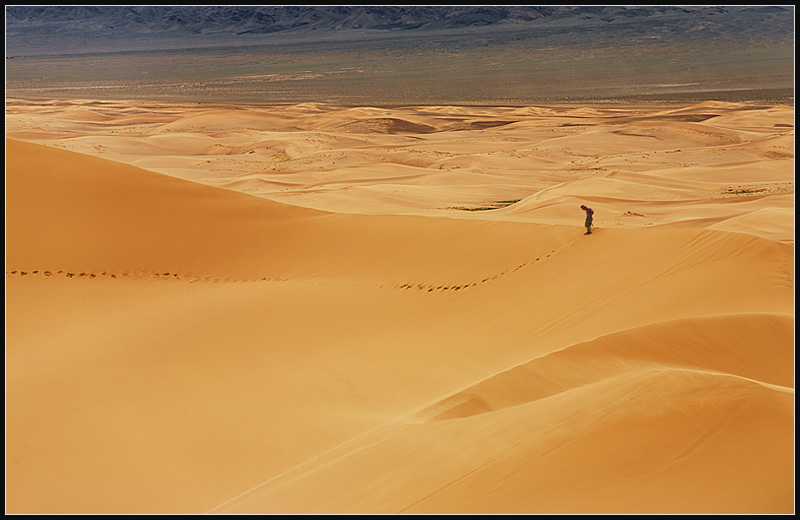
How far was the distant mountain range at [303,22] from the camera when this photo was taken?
424 ft

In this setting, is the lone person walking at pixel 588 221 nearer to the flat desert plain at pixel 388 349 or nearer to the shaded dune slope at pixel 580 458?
the flat desert plain at pixel 388 349

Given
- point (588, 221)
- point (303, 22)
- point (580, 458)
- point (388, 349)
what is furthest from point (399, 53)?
point (580, 458)

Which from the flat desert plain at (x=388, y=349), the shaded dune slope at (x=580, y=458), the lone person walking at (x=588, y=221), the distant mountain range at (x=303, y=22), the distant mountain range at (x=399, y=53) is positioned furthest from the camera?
the distant mountain range at (x=303, y=22)

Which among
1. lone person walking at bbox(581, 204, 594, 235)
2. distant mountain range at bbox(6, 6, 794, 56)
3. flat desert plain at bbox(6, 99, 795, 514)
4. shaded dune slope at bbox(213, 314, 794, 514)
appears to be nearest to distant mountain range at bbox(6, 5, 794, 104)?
distant mountain range at bbox(6, 6, 794, 56)

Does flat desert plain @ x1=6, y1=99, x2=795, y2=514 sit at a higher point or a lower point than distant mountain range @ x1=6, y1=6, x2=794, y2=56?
lower

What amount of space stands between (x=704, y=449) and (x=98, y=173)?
35.9 feet

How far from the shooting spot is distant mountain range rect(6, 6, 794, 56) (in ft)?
424

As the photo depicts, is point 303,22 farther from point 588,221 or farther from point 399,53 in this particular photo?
point 588,221

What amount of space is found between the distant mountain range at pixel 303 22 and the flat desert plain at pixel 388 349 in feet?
370

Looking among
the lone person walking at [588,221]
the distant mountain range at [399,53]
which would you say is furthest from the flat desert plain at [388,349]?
the distant mountain range at [399,53]

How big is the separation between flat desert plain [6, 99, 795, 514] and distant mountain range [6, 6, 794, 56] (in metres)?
113

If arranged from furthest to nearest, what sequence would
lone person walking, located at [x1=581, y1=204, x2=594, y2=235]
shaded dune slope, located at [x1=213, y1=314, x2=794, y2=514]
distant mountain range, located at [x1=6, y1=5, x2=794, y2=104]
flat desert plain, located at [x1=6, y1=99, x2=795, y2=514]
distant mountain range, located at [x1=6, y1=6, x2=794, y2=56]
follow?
distant mountain range, located at [x1=6, y1=6, x2=794, y2=56] → distant mountain range, located at [x1=6, y1=5, x2=794, y2=104] → lone person walking, located at [x1=581, y1=204, x2=594, y2=235] → flat desert plain, located at [x1=6, y1=99, x2=795, y2=514] → shaded dune slope, located at [x1=213, y1=314, x2=794, y2=514]

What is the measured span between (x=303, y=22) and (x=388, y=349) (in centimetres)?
15185

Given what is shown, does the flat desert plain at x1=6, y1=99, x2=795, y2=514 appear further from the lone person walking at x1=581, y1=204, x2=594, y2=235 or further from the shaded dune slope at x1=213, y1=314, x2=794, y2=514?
the lone person walking at x1=581, y1=204, x2=594, y2=235
